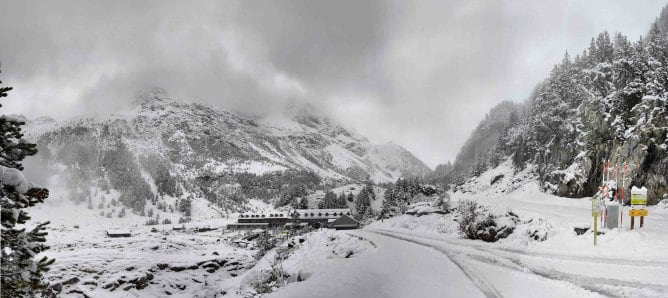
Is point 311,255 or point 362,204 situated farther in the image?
point 362,204

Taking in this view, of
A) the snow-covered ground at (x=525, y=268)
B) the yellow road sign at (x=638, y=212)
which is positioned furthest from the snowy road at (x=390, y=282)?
the yellow road sign at (x=638, y=212)

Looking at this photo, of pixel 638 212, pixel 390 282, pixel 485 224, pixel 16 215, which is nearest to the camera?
pixel 16 215

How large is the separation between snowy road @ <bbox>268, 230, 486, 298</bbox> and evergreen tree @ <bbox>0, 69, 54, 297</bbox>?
6172 millimetres

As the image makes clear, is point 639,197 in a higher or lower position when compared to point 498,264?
higher

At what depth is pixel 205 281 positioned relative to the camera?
207 feet

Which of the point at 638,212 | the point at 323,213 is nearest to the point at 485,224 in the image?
the point at 638,212

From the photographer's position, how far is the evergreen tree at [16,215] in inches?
293

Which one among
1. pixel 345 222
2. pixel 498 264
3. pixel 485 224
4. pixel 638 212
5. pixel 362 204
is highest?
pixel 638 212

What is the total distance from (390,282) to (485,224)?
1844 centimetres

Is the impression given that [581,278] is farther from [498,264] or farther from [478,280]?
[498,264]

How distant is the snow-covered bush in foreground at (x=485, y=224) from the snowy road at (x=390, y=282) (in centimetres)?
1159

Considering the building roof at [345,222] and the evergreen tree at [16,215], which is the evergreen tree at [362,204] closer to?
the building roof at [345,222]

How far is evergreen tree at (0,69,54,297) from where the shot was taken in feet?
24.5

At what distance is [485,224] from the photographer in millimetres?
28688
